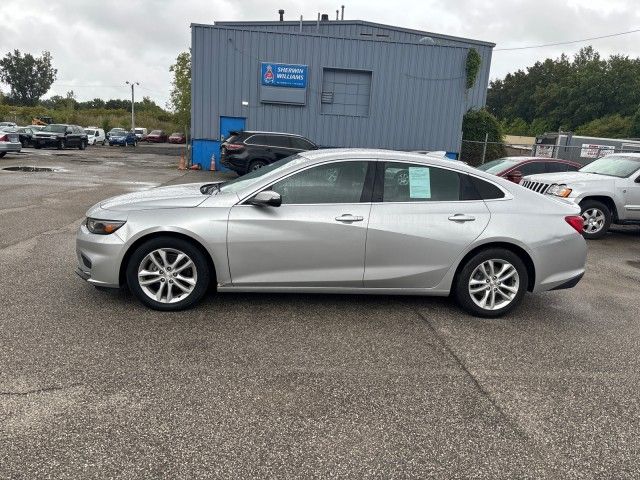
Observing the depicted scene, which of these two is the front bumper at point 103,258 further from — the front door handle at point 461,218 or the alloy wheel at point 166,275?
the front door handle at point 461,218

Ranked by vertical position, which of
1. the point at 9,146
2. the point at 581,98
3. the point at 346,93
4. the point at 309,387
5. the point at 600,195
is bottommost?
the point at 309,387

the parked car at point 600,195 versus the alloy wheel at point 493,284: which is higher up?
the parked car at point 600,195

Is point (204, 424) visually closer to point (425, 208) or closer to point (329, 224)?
point (329, 224)

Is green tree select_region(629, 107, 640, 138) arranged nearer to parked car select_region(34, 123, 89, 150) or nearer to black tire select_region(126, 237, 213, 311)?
parked car select_region(34, 123, 89, 150)

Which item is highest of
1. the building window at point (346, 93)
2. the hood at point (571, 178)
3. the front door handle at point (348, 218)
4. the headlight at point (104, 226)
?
the building window at point (346, 93)

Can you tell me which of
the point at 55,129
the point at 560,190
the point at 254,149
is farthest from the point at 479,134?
the point at 55,129

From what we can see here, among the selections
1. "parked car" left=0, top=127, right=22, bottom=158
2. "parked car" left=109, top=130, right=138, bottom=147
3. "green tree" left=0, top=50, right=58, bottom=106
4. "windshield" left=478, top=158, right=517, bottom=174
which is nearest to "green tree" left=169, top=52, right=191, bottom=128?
"parked car" left=109, top=130, right=138, bottom=147

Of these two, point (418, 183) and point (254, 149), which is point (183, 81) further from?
point (418, 183)

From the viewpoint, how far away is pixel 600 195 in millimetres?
9547

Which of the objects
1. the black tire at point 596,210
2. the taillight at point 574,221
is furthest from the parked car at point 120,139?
the taillight at point 574,221

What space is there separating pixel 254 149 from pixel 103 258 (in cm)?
1225

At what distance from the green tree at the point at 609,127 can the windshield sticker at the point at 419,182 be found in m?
62.6

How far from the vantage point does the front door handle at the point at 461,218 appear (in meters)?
4.71

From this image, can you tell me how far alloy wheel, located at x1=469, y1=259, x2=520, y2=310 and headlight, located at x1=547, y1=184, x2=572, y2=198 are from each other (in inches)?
215
